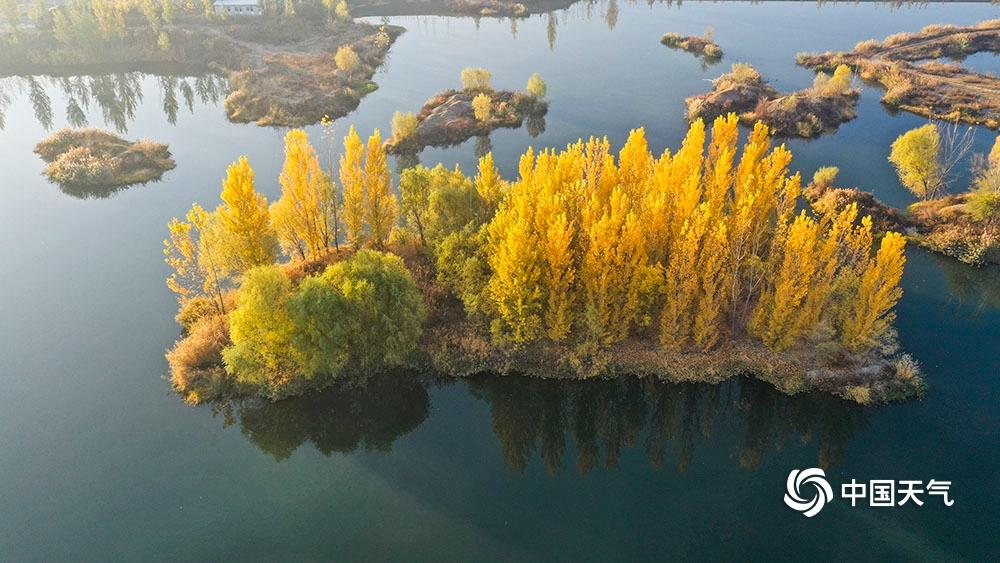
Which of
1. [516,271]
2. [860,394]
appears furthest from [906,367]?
[516,271]

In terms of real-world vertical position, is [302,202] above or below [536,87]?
below

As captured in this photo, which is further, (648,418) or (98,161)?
(98,161)

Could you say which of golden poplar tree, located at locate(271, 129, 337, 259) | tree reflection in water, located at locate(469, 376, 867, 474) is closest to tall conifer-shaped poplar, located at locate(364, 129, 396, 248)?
golden poplar tree, located at locate(271, 129, 337, 259)

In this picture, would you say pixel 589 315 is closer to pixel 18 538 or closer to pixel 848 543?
Answer: pixel 848 543

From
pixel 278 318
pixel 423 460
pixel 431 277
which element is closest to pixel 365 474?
pixel 423 460

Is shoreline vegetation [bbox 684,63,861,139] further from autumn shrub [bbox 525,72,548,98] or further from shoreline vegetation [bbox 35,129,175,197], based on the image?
shoreline vegetation [bbox 35,129,175,197]

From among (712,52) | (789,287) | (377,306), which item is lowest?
(377,306)

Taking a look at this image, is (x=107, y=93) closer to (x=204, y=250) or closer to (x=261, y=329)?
(x=204, y=250)
